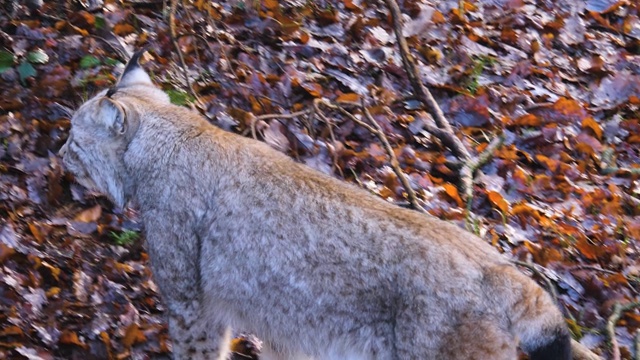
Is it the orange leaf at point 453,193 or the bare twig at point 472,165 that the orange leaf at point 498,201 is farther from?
the orange leaf at point 453,193

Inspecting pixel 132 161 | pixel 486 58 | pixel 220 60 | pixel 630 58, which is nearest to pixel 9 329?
pixel 132 161

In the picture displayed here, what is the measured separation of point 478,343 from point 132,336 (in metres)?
2.16

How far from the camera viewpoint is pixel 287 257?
4.73 m

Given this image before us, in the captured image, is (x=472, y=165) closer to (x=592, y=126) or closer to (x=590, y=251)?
(x=590, y=251)

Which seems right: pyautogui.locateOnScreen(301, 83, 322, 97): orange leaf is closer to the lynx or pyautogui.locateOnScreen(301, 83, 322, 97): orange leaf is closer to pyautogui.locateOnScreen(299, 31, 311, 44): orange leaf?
pyautogui.locateOnScreen(299, 31, 311, 44): orange leaf

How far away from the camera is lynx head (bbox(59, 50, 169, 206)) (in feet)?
17.8

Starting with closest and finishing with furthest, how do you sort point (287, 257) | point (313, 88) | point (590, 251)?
point (287, 257), point (590, 251), point (313, 88)

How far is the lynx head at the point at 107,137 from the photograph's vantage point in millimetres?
5438

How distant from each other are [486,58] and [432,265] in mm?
4922

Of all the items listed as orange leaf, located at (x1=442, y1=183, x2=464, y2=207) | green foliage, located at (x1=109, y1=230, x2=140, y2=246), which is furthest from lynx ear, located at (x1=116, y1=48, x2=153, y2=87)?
orange leaf, located at (x1=442, y1=183, x2=464, y2=207)

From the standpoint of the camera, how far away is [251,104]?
283 inches

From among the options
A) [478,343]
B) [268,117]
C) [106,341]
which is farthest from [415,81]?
[478,343]

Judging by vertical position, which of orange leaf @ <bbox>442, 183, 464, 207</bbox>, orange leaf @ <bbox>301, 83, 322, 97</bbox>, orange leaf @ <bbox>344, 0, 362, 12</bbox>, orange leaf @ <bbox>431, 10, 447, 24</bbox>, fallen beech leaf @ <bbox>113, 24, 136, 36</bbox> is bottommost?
orange leaf @ <bbox>431, 10, 447, 24</bbox>

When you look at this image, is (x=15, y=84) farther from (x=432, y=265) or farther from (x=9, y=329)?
(x=432, y=265)
